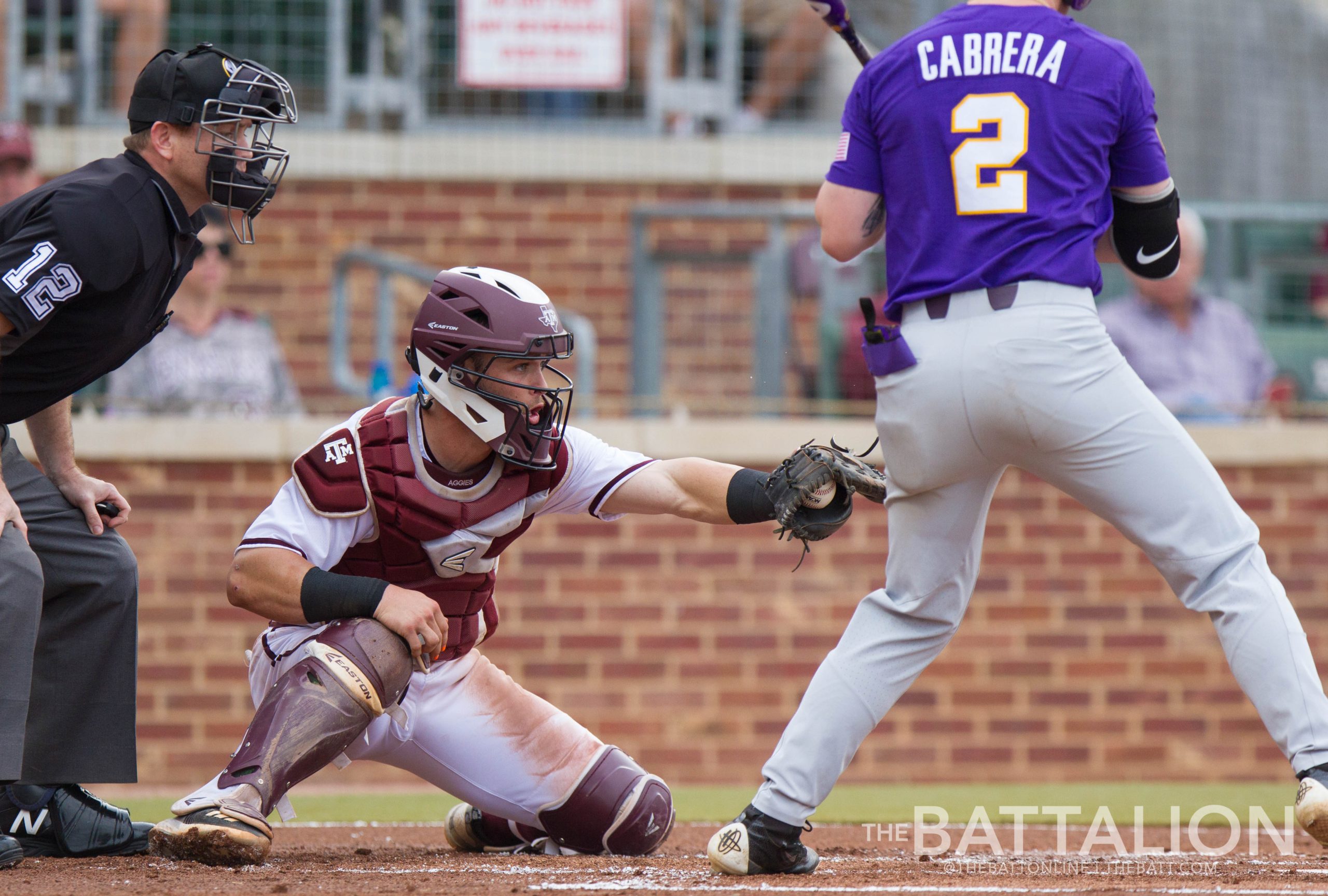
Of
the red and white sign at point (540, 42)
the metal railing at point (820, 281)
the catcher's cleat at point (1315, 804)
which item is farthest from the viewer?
the red and white sign at point (540, 42)

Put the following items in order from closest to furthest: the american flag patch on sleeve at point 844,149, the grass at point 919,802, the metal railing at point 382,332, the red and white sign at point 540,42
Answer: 1. the american flag patch on sleeve at point 844,149
2. the grass at point 919,802
3. the metal railing at point 382,332
4. the red and white sign at point 540,42

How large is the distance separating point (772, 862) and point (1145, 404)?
52.2 inches

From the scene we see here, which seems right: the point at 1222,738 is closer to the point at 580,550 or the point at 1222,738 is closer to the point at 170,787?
the point at 580,550

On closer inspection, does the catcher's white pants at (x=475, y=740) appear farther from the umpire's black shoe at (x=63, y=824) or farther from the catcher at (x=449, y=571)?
the umpire's black shoe at (x=63, y=824)

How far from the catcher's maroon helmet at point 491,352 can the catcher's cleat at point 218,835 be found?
1.07 meters

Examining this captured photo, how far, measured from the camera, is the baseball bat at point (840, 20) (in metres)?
4.22

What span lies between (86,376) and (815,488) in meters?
1.92

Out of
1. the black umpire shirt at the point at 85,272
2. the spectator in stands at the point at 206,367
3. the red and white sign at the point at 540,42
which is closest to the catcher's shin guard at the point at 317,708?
the black umpire shirt at the point at 85,272

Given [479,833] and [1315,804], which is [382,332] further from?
[1315,804]

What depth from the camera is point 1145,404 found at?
3.38m

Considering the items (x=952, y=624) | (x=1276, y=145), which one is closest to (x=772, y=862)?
(x=952, y=624)

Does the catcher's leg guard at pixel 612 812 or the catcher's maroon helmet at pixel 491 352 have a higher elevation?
the catcher's maroon helmet at pixel 491 352

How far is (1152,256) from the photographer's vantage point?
144 inches

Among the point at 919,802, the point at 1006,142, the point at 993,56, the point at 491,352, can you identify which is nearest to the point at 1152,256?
the point at 1006,142
